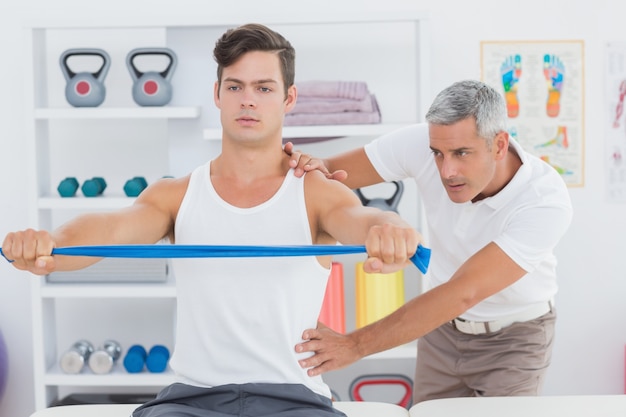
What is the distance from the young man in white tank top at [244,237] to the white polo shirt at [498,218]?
567mm

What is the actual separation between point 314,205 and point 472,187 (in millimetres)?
546

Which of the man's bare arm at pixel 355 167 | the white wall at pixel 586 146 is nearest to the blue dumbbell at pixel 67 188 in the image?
the white wall at pixel 586 146

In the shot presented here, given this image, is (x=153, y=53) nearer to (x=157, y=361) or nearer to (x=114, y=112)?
(x=114, y=112)

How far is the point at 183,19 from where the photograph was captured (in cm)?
362

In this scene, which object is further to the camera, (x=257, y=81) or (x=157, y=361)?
(x=157, y=361)

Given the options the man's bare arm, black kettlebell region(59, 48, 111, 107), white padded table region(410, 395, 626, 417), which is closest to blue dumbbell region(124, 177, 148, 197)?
black kettlebell region(59, 48, 111, 107)

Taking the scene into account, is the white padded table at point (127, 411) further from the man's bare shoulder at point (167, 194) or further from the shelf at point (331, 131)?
the shelf at point (331, 131)

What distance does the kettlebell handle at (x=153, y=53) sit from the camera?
3.66 meters

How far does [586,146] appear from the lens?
13.1 ft

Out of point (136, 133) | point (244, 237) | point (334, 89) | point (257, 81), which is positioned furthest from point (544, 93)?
point (244, 237)

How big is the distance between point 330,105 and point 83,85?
1012 mm

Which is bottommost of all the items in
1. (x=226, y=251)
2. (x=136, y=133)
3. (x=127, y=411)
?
(x=127, y=411)

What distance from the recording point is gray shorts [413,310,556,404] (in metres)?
2.64

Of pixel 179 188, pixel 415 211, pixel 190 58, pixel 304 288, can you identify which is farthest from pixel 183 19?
pixel 304 288
